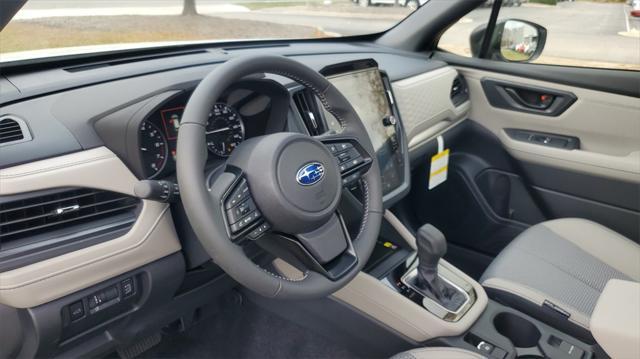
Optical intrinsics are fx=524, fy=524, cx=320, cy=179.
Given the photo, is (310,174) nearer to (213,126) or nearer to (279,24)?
(213,126)

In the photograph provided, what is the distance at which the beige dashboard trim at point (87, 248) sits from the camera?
109 centimetres

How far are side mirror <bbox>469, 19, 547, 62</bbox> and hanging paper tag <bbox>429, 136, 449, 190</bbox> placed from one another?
549 millimetres

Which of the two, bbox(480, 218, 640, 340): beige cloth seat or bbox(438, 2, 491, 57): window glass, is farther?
bbox(438, 2, 491, 57): window glass

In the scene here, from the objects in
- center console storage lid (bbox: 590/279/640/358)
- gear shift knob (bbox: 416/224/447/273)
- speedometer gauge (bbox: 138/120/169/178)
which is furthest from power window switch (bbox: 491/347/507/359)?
speedometer gauge (bbox: 138/120/169/178)

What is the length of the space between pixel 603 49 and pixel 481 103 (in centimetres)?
57

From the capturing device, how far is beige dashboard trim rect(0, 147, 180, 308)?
1086 millimetres

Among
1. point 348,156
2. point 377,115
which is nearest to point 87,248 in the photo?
point 348,156

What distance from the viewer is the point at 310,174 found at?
1160 millimetres

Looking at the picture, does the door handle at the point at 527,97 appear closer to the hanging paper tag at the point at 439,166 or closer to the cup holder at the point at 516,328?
the hanging paper tag at the point at 439,166

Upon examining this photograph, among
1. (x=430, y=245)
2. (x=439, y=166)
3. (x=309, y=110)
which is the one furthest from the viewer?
(x=439, y=166)

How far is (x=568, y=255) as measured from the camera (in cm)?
188

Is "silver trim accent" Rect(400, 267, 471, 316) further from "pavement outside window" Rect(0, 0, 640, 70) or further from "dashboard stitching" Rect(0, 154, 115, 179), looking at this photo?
"pavement outside window" Rect(0, 0, 640, 70)

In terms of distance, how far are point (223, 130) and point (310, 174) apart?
1.11 ft

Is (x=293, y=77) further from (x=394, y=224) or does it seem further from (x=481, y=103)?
(x=481, y=103)
